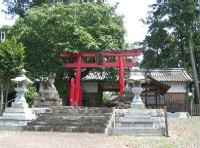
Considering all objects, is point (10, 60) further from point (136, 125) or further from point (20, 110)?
point (136, 125)

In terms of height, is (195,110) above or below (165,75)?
below

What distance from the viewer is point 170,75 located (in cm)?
3491

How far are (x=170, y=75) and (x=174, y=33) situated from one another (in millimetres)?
5841

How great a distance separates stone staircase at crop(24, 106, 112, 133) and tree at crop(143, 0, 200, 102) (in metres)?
21.8

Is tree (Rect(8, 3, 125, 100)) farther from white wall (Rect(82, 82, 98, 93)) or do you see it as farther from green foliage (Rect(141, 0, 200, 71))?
green foliage (Rect(141, 0, 200, 71))

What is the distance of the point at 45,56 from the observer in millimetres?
27094

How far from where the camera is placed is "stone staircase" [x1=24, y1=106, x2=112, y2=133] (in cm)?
1552

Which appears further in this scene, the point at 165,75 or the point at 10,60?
the point at 165,75

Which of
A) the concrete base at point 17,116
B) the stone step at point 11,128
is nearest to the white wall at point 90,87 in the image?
the concrete base at point 17,116

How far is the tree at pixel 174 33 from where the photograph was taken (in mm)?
36750

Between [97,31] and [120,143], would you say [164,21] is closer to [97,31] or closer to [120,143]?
[97,31]

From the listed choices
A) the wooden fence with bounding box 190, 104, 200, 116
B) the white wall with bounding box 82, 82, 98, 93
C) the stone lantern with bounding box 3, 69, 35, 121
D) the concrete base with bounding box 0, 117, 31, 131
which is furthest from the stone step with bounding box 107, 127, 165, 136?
the wooden fence with bounding box 190, 104, 200, 116

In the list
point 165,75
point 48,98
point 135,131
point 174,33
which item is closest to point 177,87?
point 165,75

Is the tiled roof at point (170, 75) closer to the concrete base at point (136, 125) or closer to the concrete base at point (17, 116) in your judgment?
the concrete base at point (136, 125)
